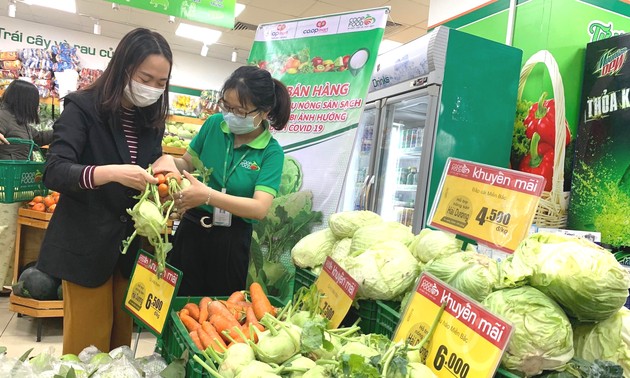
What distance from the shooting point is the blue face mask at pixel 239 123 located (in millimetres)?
2006

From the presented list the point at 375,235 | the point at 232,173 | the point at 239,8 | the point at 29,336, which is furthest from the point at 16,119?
the point at 375,235

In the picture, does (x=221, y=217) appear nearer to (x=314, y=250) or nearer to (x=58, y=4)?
(x=314, y=250)

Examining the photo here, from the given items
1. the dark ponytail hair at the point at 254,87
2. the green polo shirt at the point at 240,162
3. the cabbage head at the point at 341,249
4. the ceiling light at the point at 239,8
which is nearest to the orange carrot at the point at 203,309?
the cabbage head at the point at 341,249

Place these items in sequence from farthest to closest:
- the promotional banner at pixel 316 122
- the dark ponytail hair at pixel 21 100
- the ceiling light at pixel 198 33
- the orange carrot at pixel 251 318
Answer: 1. the ceiling light at pixel 198 33
2. the dark ponytail hair at pixel 21 100
3. the promotional banner at pixel 316 122
4. the orange carrot at pixel 251 318

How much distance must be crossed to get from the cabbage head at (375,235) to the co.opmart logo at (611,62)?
7.69 feet

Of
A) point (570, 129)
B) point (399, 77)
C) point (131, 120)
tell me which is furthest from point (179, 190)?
point (570, 129)

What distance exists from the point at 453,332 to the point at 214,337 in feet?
2.17

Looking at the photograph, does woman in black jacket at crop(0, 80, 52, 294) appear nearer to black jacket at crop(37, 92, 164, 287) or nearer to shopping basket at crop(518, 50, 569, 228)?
black jacket at crop(37, 92, 164, 287)

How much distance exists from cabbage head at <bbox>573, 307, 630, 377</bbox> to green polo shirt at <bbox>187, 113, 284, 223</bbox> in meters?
1.29

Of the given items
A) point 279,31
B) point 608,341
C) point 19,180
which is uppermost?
point 279,31

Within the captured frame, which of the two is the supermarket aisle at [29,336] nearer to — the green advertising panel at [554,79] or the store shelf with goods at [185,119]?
the green advertising panel at [554,79]

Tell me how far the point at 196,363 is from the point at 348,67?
2.05 meters

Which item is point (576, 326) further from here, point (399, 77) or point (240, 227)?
point (399, 77)

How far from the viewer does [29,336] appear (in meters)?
3.55
